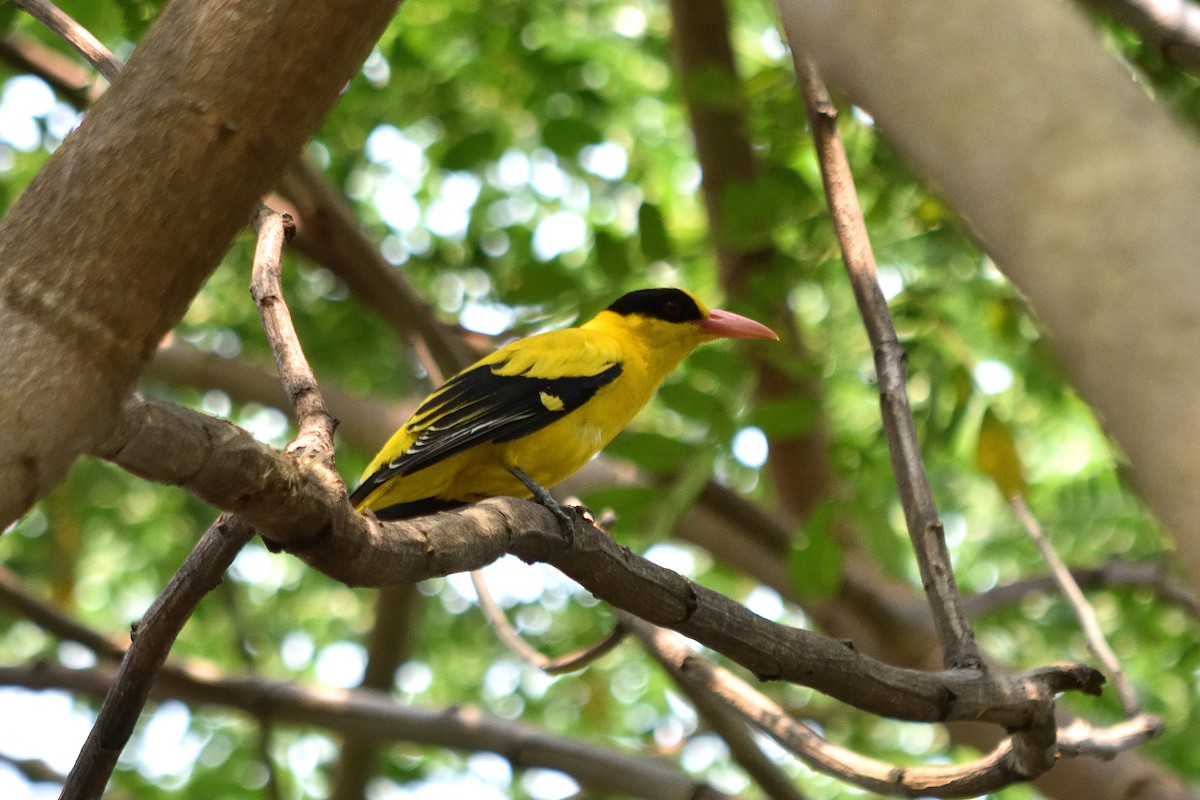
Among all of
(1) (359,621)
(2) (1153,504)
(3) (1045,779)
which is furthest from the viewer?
(1) (359,621)

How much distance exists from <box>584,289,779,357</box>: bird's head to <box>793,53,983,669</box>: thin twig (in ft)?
5.37

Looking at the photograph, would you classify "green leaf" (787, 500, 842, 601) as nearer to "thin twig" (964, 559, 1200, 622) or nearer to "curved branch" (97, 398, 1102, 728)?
"curved branch" (97, 398, 1102, 728)

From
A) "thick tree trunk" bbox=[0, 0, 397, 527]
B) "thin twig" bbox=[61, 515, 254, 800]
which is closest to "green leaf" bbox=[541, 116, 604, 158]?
"thin twig" bbox=[61, 515, 254, 800]

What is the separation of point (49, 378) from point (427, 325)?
367cm

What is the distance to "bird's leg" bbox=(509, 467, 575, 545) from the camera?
2.49m

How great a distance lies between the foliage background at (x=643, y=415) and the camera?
4254 mm

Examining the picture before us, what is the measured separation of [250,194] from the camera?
55.0 inches

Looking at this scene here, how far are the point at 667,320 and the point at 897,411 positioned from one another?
2.13m

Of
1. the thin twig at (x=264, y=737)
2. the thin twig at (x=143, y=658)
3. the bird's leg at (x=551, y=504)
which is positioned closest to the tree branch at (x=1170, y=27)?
the bird's leg at (x=551, y=504)

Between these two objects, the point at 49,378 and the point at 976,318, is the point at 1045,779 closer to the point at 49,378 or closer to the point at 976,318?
the point at 976,318

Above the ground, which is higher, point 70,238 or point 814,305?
point 814,305

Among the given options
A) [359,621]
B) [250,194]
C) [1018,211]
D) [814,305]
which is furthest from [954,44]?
[359,621]

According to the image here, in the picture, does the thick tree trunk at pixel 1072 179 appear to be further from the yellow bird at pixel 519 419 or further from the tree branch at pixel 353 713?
the tree branch at pixel 353 713

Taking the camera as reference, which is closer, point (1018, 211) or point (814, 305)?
point (1018, 211)
